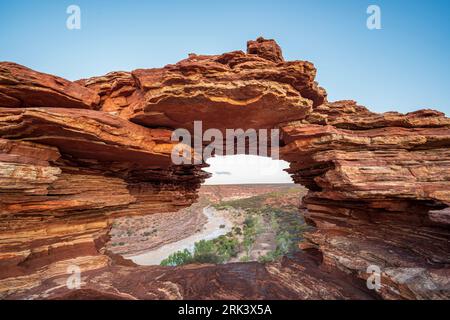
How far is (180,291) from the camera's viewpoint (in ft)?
25.2

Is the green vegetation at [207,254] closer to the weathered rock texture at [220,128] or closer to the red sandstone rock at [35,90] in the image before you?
the weathered rock texture at [220,128]

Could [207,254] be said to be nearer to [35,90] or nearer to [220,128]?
[220,128]

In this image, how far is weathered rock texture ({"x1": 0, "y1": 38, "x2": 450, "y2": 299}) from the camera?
7.63 metres

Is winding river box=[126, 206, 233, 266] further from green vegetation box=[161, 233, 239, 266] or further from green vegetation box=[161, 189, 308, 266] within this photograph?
green vegetation box=[161, 233, 239, 266]

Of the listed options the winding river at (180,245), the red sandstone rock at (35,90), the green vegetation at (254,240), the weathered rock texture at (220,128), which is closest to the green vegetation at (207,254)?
the green vegetation at (254,240)

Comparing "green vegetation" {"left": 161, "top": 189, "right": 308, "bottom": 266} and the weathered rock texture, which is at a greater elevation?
the weathered rock texture

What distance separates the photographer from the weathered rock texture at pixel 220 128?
25.0 ft

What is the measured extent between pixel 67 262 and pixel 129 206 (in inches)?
203

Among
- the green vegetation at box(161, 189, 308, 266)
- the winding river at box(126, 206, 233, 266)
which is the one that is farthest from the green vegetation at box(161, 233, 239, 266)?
the winding river at box(126, 206, 233, 266)

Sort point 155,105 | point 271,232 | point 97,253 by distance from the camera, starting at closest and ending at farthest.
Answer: point 155,105 → point 97,253 → point 271,232

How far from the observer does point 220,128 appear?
36.3ft

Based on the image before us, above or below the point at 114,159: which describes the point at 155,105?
above
